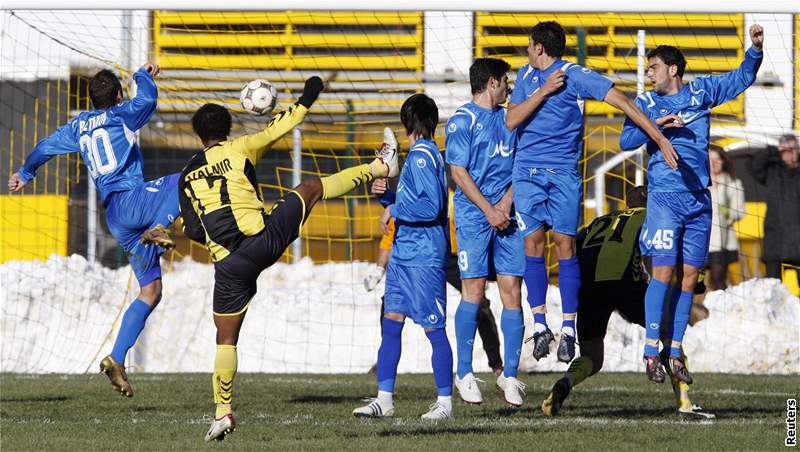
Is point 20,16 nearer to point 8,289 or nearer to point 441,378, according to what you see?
point 8,289

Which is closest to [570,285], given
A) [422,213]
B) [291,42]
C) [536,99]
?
[422,213]

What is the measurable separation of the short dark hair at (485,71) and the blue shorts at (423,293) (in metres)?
1.40

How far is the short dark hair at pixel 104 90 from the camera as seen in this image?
10680 mm

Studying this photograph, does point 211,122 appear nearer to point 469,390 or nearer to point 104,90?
point 469,390

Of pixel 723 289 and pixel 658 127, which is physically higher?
→ pixel 658 127

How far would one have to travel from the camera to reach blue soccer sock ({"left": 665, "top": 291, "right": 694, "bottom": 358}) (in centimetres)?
931

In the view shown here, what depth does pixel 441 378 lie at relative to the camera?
9.08m

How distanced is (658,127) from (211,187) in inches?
120

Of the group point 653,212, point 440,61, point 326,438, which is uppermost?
point 440,61

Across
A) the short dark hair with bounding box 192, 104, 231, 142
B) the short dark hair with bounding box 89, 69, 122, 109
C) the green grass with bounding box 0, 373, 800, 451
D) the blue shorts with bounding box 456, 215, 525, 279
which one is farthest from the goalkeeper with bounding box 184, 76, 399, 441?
the short dark hair with bounding box 89, 69, 122, 109

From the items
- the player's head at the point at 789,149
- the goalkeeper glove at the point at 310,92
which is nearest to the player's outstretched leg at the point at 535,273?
the goalkeeper glove at the point at 310,92

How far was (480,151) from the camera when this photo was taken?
376 inches

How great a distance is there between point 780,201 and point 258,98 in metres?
7.60

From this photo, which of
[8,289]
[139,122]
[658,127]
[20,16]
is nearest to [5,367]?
[8,289]
